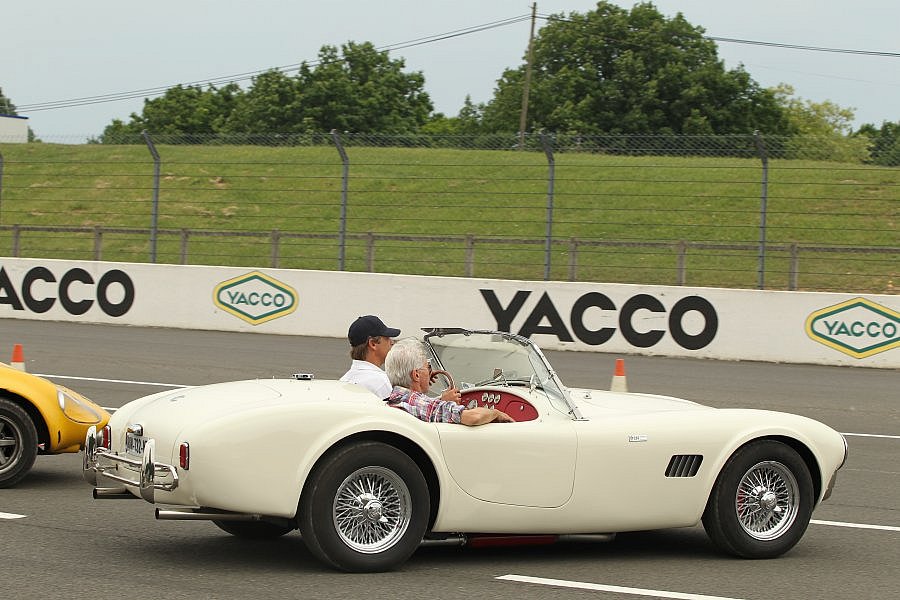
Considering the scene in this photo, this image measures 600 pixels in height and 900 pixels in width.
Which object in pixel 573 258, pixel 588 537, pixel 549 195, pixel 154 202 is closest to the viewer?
pixel 588 537

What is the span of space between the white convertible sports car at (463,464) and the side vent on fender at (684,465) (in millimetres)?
12

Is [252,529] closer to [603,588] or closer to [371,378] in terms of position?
[371,378]

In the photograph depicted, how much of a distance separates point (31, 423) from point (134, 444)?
213 cm

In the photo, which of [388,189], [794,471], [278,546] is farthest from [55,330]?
[794,471]

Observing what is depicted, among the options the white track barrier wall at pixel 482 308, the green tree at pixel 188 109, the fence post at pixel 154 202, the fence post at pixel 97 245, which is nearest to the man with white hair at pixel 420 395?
the white track barrier wall at pixel 482 308

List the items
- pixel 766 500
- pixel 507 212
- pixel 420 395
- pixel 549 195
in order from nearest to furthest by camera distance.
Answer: pixel 420 395 < pixel 766 500 < pixel 549 195 < pixel 507 212

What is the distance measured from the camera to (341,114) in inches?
2606

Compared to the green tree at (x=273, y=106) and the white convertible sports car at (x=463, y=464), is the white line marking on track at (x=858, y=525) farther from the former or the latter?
the green tree at (x=273, y=106)

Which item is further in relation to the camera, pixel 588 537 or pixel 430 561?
→ pixel 588 537

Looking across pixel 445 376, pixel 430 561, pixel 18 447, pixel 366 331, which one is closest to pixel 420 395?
pixel 445 376

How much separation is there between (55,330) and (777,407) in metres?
11.9

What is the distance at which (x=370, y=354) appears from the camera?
6402mm

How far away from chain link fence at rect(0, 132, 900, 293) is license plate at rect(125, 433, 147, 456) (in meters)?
13.4

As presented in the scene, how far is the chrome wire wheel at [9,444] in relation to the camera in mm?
7691
